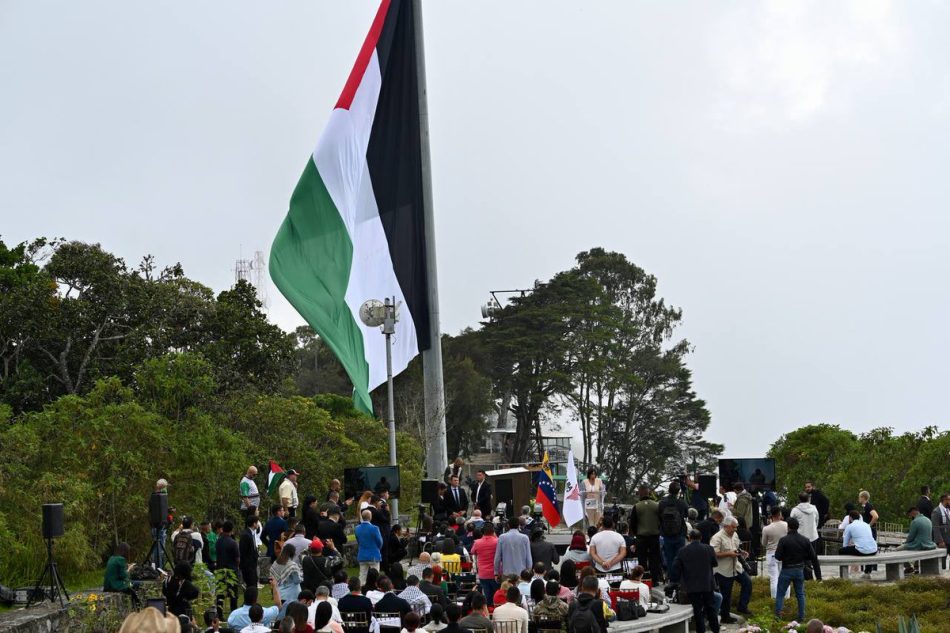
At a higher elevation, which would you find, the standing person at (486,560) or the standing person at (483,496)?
the standing person at (483,496)

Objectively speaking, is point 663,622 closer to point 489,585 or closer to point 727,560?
point 727,560

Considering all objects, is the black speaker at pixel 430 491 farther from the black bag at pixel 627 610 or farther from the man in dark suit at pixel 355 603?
the man in dark suit at pixel 355 603

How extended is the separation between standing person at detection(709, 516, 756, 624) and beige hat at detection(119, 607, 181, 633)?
449 inches

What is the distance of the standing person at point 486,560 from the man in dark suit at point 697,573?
2.49 metres

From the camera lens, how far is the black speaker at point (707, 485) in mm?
23433

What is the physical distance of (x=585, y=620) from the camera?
12922 mm

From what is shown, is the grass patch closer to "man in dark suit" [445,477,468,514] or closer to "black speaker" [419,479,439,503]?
"man in dark suit" [445,477,468,514]

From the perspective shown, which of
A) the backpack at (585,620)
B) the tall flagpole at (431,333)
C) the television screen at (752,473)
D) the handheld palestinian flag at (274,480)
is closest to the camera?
the backpack at (585,620)

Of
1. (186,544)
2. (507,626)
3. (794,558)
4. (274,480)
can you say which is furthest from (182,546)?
(274,480)

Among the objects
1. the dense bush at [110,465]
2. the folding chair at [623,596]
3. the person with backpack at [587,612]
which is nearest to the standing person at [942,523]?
the folding chair at [623,596]

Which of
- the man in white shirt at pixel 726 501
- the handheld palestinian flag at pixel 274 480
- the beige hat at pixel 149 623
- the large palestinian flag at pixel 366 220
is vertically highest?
the large palestinian flag at pixel 366 220

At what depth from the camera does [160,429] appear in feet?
81.1

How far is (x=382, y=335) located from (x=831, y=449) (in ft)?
50.4

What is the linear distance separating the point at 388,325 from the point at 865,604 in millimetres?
10579
